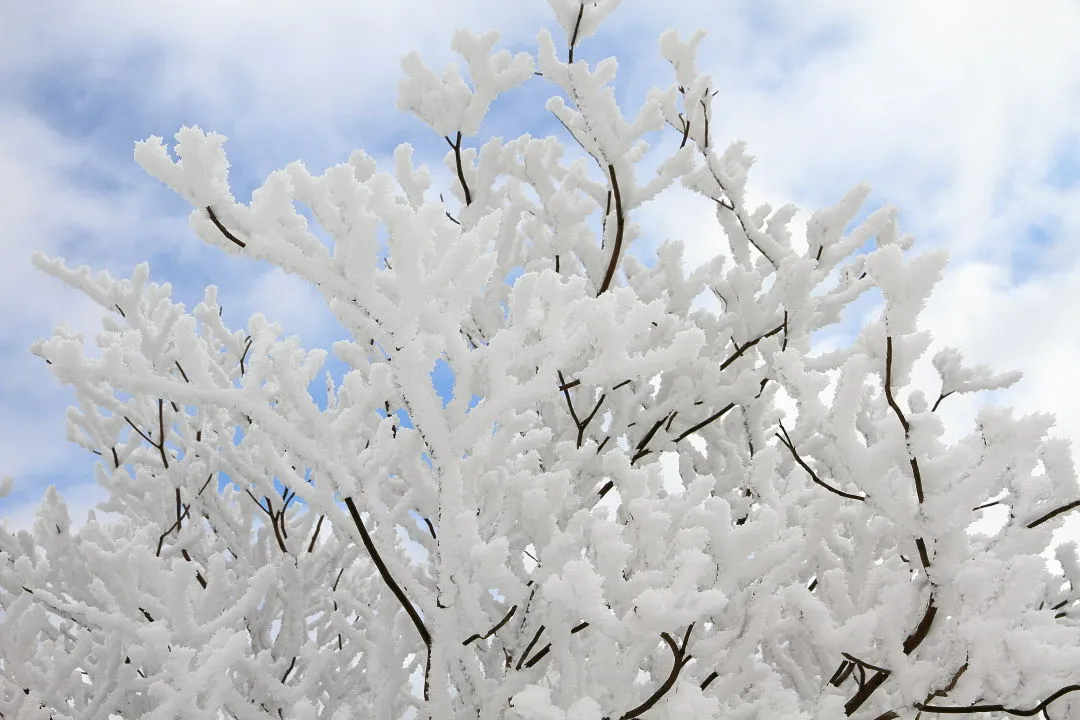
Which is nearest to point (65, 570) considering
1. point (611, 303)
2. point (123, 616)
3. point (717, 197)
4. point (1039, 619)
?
point (123, 616)

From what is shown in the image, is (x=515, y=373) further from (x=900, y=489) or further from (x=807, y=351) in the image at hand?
(x=807, y=351)

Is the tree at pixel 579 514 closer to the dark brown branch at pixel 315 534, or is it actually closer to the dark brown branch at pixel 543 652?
the dark brown branch at pixel 543 652

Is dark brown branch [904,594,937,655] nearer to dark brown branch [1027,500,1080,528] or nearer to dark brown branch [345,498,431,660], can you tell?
dark brown branch [1027,500,1080,528]

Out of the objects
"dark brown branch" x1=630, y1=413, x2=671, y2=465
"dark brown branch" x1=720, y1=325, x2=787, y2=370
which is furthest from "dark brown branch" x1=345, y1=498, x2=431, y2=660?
"dark brown branch" x1=720, y1=325, x2=787, y2=370

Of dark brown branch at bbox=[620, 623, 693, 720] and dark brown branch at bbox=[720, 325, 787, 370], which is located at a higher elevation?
dark brown branch at bbox=[720, 325, 787, 370]

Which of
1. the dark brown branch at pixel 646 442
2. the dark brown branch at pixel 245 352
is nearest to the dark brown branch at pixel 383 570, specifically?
the dark brown branch at pixel 646 442

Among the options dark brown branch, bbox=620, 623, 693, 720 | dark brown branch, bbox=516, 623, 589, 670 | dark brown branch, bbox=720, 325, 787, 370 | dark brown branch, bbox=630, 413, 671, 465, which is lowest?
dark brown branch, bbox=620, 623, 693, 720

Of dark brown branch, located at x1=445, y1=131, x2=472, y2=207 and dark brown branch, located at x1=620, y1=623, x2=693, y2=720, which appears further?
dark brown branch, located at x1=445, y1=131, x2=472, y2=207

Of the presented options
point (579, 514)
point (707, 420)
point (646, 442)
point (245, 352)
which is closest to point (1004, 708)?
point (579, 514)

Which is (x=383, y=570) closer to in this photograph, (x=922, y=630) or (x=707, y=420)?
(x=922, y=630)

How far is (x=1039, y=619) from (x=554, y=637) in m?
1.19

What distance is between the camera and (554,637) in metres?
1.83

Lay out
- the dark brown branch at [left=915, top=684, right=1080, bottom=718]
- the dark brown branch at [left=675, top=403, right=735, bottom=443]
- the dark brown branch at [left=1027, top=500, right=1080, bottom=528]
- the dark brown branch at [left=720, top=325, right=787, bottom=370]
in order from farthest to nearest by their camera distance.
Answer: the dark brown branch at [left=720, top=325, right=787, bottom=370], the dark brown branch at [left=675, top=403, right=735, bottom=443], the dark brown branch at [left=1027, top=500, right=1080, bottom=528], the dark brown branch at [left=915, top=684, right=1080, bottom=718]

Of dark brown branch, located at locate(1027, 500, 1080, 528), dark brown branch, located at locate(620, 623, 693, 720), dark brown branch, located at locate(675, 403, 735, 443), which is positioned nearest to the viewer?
dark brown branch, located at locate(620, 623, 693, 720)
